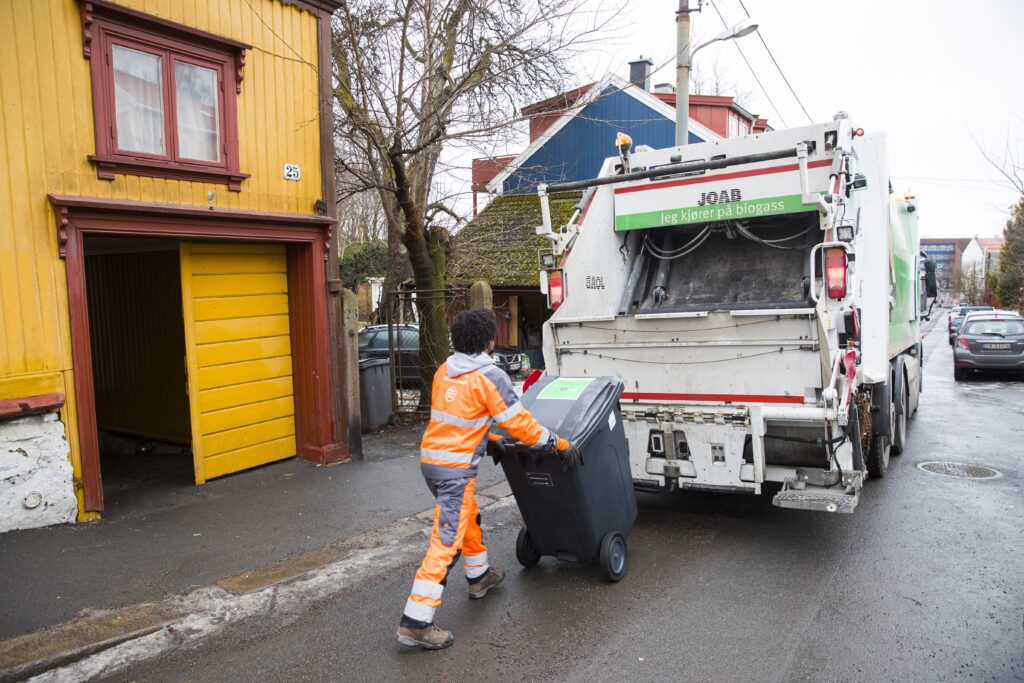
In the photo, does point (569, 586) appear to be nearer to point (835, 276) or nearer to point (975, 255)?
point (835, 276)

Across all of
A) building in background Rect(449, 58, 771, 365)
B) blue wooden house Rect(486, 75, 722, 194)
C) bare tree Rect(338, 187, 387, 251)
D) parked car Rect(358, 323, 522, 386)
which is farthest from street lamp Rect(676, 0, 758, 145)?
bare tree Rect(338, 187, 387, 251)

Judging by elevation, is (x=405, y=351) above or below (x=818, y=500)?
above

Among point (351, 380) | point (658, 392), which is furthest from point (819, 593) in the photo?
point (351, 380)

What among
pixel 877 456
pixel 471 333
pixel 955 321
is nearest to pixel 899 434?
pixel 877 456

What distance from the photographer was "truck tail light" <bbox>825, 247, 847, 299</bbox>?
4.70 m

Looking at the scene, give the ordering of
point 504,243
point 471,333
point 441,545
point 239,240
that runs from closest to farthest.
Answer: point 441,545, point 471,333, point 239,240, point 504,243

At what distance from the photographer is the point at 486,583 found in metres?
4.26

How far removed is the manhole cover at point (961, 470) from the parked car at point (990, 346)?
896 centimetres

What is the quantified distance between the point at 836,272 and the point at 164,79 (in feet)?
17.8

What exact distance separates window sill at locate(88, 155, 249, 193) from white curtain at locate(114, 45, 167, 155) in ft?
0.54

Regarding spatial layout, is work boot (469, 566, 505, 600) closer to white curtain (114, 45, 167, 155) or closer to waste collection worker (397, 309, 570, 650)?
waste collection worker (397, 309, 570, 650)

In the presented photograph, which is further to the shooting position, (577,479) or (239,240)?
(239,240)

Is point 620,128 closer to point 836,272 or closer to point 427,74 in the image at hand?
point 427,74

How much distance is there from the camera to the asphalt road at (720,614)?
345 cm
